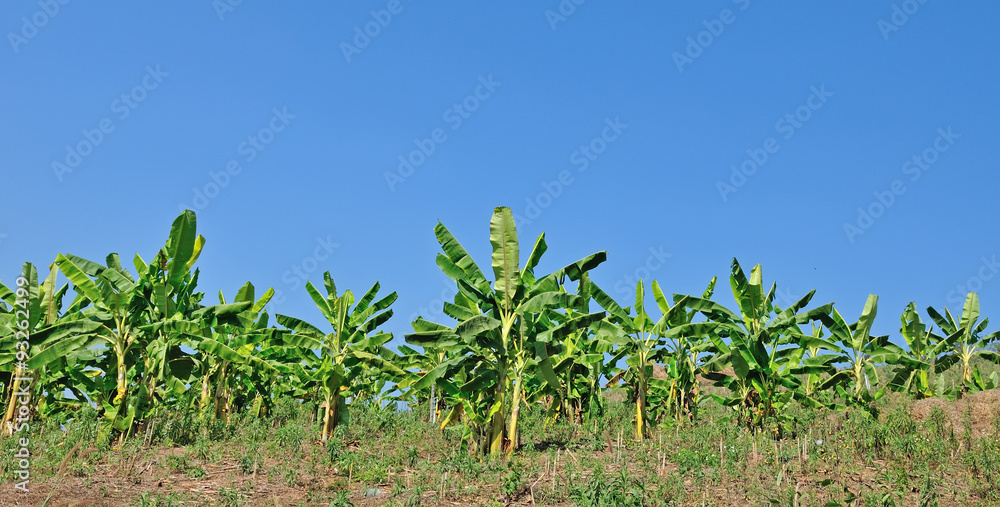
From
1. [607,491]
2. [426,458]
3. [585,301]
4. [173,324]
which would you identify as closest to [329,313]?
[173,324]

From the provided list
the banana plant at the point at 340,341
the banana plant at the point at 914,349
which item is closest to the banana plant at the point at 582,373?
the banana plant at the point at 340,341

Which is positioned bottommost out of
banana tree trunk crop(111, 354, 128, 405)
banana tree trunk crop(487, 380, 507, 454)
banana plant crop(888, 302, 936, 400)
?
banana tree trunk crop(487, 380, 507, 454)

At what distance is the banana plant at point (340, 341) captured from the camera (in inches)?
586

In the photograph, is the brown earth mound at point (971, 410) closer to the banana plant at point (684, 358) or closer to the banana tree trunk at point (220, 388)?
the banana plant at point (684, 358)

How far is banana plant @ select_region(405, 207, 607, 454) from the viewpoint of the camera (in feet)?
41.5

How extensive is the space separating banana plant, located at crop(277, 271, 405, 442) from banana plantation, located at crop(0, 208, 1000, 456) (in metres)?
0.04

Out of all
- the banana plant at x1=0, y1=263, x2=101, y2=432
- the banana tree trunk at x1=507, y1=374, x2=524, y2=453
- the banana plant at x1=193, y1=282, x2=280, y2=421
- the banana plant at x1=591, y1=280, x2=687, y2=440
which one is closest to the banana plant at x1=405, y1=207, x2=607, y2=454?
the banana tree trunk at x1=507, y1=374, x2=524, y2=453

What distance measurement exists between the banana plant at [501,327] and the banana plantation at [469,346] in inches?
1.1

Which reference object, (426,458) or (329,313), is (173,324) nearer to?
(329,313)

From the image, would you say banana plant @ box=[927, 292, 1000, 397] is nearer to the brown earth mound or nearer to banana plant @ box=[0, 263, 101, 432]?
the brown earth mound

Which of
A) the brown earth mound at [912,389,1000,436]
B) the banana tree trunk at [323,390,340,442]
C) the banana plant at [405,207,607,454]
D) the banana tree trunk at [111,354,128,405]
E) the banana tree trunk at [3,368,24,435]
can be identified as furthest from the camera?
the banana tree trunk at [3,368,24,435]

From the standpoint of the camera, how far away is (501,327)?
1302 centimetres

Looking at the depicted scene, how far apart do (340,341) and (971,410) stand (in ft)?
42.5

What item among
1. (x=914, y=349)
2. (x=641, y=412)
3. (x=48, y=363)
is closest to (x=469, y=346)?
(x=641, y=412)
